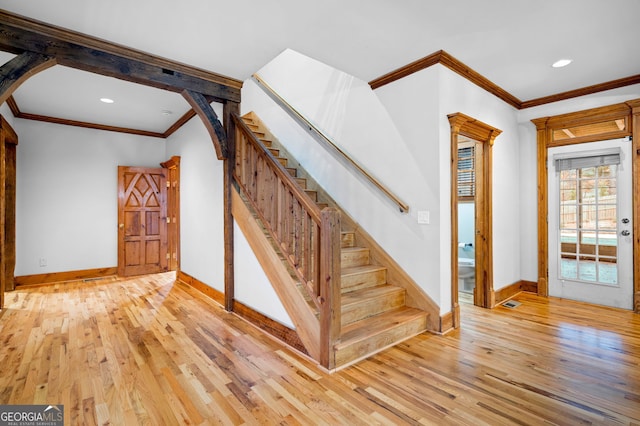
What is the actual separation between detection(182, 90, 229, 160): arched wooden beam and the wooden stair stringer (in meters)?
0.52

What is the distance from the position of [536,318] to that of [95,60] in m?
5.07

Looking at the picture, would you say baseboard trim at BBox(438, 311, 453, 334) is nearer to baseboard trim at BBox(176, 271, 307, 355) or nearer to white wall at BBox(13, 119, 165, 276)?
baseboard trim at BBox(176, 271, 307, 355)

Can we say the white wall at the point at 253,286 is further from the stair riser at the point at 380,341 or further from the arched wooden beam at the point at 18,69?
the arched wooden beam at the point at 18,69

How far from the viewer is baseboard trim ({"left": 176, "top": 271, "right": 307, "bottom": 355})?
111 inches

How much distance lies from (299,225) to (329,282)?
0.62m

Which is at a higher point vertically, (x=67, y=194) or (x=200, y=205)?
(x=67, y=194)

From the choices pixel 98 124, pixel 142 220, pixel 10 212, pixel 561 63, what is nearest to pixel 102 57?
pixel 98 124

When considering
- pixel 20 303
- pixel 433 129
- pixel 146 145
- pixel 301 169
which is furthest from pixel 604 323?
pixel 146 145

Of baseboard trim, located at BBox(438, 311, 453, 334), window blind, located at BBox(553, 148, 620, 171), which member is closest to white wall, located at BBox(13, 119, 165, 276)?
baseboard trim, located at BBox(438, 311, 453, 334)

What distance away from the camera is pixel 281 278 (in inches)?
118

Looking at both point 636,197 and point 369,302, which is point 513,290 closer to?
point 636,197

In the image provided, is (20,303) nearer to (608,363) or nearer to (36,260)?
(36,260)

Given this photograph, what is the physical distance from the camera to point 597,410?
196cm

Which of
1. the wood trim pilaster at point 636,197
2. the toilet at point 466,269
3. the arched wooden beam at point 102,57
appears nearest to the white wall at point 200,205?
the arched wooden beam at point 102,57
